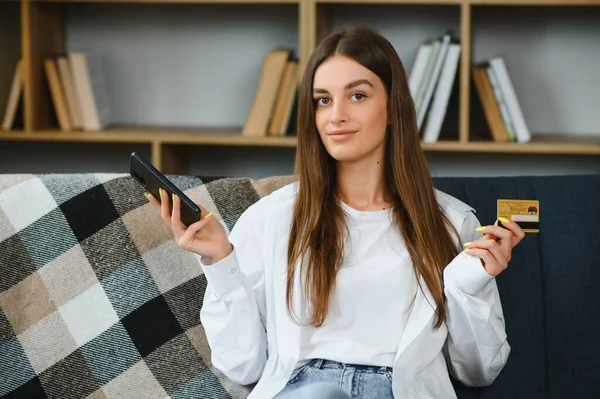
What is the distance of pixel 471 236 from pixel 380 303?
0.84ft

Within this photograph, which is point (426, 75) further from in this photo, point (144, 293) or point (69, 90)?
point (144, 293)

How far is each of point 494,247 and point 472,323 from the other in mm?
158

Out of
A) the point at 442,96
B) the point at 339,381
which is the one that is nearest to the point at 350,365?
the point at 339,381

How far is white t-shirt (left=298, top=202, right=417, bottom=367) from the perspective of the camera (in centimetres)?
161

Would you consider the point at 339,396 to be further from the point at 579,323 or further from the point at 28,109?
the point at 28,109

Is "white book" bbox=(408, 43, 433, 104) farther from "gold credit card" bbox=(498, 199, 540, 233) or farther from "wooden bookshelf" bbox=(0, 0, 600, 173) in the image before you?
"gold credit card" bbox=(498, 199, 540, 233)

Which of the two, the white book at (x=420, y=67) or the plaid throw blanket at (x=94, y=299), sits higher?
the white book at (x=420, y=67)

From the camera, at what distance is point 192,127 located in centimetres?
329

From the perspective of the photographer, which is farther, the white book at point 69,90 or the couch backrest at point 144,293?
the white book at point 69,90

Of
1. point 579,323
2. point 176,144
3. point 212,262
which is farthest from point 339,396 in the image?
point 176,144

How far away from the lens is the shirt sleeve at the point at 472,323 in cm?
159

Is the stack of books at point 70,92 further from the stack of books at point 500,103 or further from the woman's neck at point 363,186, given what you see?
the woman's neck at point 363,186

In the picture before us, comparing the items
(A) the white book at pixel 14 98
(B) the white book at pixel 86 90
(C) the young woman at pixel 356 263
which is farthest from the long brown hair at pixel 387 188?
(A) the white book at pixel 14 98

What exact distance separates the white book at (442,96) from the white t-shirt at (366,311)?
4.38ft
